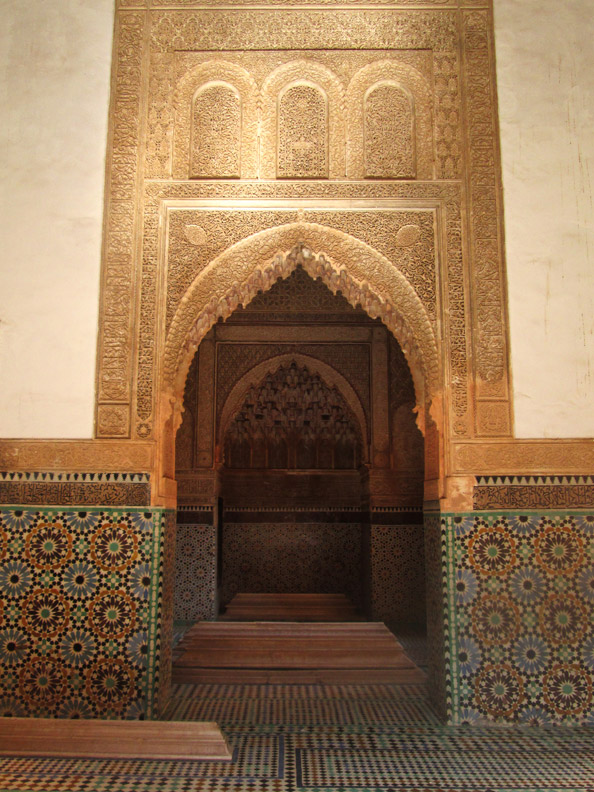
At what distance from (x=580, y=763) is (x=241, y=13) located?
4.19m

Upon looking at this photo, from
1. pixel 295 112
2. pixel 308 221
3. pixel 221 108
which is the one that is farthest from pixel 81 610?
pixel 295 112

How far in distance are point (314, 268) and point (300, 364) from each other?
123 inches

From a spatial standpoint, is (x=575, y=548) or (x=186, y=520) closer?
(x=575, y=548)

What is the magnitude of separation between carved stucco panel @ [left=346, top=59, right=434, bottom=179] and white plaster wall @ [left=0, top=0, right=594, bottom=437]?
0.42 metres

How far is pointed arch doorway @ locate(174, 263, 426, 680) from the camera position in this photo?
21.7 feet

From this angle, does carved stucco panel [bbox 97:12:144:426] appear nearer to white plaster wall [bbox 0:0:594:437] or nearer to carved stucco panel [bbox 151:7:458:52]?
white plaster wall [bbox 0:0:594:437]

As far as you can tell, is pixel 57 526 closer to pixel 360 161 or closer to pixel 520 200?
pixel 360 161

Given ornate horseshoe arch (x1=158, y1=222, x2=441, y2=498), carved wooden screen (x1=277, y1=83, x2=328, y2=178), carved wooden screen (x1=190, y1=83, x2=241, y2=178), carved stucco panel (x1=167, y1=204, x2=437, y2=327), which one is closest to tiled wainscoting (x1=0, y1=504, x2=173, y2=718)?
ornate horseshoe arch (x1=158, y1=222, x2=441, y2=498)

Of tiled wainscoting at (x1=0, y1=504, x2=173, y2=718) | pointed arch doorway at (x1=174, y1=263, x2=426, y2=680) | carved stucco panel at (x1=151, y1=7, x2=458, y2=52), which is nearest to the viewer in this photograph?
tiled wainscoting at (x1=0, y1=504, x2=173, y2=718)

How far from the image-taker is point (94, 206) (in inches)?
149

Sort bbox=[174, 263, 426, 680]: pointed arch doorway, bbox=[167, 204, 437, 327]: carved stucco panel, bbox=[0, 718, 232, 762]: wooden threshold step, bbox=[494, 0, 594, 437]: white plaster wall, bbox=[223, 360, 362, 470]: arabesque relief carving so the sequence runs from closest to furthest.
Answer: bbox=[0, 718, 232, 762]: wooden threshold step < bbox=[494, 0, 594, 437]: white plaster wall < bbox=[167, 204, 437, 327]: carved stucco panel < bbox=[174, 263, 426, 680]: pointed arch doorway < bbox=[223, 360, 362, 470]: arabesque relief carving

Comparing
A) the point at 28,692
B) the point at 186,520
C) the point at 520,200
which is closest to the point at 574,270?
the point at 520,200

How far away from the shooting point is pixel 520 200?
149 inches

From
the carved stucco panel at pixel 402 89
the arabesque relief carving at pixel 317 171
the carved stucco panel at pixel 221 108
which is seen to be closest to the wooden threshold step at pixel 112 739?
the arabesque relief carving at pixel 317 171
